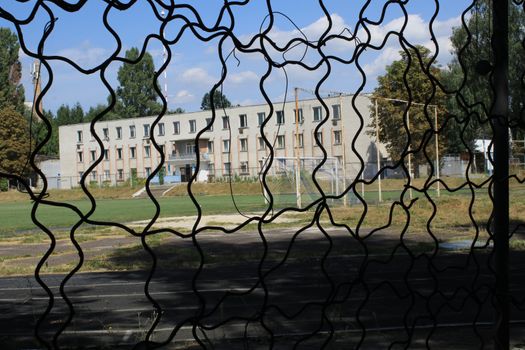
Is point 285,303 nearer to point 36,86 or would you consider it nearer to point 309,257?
point 309,257

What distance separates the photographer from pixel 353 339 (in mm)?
4949

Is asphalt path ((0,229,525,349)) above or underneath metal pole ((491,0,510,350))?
underneath

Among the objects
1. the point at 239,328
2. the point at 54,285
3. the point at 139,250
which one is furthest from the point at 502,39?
the point at 139,250

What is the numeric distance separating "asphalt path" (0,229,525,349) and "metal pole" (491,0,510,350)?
0.40ft

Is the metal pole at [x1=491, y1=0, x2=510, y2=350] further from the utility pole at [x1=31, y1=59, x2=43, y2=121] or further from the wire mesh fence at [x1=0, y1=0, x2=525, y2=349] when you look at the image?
the utility pole at [x1=31, y1=59, x2=43, y2=121]

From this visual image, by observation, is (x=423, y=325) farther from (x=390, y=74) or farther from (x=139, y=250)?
(x=390, y=74)

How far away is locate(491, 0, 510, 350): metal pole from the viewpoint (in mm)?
2457

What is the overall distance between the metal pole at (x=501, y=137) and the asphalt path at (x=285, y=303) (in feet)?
0.40

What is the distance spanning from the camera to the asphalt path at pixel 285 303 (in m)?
2.54

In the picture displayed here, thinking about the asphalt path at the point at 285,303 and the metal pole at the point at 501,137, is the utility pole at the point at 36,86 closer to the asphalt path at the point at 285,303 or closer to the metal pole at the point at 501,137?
the asphalt path at the point at 285,303

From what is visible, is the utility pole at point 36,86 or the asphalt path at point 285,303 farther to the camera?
the asphalt path at point 285,303

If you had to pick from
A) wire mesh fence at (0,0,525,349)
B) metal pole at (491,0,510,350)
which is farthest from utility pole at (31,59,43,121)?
metal pole at (491,0,510,350)

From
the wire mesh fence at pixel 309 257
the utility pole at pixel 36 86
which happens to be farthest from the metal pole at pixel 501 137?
the utility pole at pixel 36 86

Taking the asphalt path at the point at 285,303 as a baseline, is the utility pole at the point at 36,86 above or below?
above
